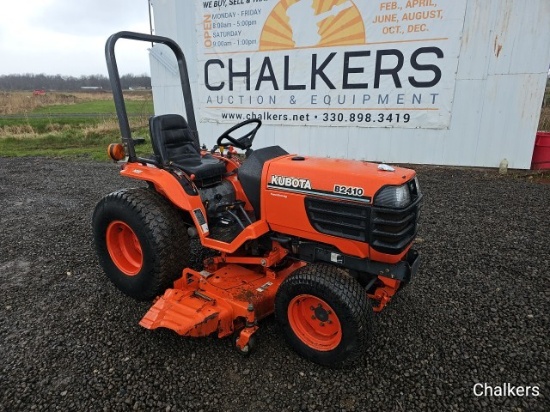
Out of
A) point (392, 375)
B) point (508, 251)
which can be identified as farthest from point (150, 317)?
point (508, 251)

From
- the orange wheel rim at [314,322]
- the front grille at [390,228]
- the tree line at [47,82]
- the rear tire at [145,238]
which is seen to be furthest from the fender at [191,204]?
the tree line at [47,82]

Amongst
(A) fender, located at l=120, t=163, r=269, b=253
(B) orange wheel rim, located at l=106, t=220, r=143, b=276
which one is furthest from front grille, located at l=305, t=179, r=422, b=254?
(B) orange wheel rim, located at l=106, t=220, r=143, b=276

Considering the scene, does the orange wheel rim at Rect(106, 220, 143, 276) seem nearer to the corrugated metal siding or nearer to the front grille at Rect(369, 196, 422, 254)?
the front grille at Rect(369, 196, 422, 254)

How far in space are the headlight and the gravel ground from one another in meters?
0.99

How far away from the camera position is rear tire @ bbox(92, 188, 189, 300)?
107 inches

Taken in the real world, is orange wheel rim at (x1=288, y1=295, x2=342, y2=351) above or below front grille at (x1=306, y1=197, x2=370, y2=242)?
below

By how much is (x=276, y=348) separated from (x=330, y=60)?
5.91 metres

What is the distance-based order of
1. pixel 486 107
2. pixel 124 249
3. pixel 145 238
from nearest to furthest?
pixel 145 238
pixel 124 249
pixel 486 107

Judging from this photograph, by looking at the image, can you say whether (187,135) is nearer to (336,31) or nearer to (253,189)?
(253,189)

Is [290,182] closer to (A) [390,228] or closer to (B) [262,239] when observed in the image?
(B) [262,239]

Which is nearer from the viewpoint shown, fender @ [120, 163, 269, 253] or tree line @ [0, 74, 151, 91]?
fender @ [120, 163, 269, 253]

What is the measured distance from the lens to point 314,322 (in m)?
2.38

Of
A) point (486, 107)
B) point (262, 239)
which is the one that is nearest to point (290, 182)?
point (262, 239)

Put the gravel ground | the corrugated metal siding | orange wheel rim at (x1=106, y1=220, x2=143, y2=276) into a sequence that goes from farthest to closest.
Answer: the corrugated metal siding
orange wheel rim at (x1=106, y1=220, x2=143, y2=276)
the gravel ground
